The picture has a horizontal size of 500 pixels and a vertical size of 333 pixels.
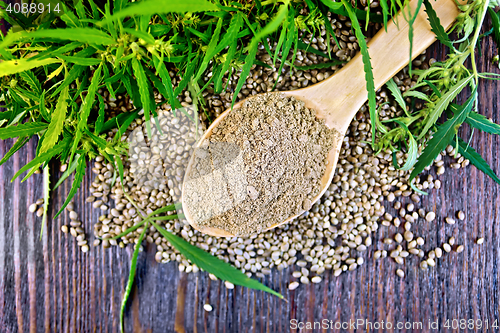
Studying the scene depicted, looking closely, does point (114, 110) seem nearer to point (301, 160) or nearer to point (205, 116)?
point (205, 116)

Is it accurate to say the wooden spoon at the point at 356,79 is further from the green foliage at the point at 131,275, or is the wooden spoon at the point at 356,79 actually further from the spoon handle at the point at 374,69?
the green foliage at the point at 131,275

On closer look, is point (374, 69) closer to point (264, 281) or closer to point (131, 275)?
point (264, 281)

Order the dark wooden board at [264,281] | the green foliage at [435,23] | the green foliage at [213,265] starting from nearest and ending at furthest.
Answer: the green foliage at [435,23] < the green foliage at [213,265] < the dark wooden board at [264,281]

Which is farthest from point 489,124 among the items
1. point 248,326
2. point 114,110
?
point 114,110

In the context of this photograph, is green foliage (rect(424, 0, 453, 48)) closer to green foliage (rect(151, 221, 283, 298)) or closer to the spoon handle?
the spoon handle

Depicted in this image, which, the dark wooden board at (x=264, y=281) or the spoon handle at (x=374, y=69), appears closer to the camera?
the spoon handle at (x=374, y=69)
